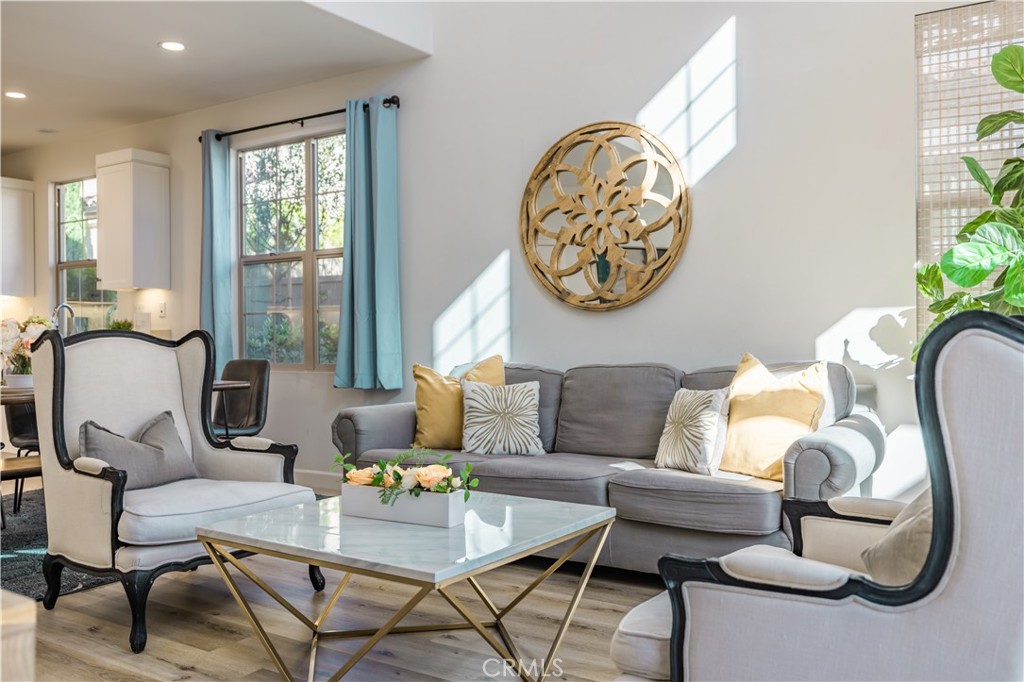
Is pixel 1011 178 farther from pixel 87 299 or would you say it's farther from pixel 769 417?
pixel 87 299

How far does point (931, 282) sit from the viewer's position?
339cm

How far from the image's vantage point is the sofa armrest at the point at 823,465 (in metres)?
2.93

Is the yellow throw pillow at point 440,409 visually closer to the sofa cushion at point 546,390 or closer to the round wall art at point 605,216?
the sofa cushion at point 546,390

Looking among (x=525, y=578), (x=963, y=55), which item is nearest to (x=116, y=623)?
(x=525, y=578)

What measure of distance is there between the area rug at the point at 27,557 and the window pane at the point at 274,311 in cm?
178

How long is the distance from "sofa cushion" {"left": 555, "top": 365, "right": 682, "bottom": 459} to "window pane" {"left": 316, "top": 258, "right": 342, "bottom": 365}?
2.14 metres

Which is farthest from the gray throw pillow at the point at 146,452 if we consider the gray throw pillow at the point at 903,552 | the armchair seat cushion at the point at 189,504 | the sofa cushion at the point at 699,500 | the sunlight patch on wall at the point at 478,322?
the gray throw pillow at the point at 903,552

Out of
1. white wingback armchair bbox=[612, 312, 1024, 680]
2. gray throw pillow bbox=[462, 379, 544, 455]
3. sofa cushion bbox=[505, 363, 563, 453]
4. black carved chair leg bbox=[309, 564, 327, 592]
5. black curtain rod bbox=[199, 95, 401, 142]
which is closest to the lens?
white wingback armchair bbox=[612, 312, 1024, 680]

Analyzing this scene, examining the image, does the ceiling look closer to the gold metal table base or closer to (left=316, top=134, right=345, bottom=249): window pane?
(left=316, top=134, right=345, bottom=249): window pane

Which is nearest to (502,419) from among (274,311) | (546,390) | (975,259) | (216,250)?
(546,390)

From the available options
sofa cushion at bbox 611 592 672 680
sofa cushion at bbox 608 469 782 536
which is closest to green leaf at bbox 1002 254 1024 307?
sofa cushion at bbox 608 469 782 536

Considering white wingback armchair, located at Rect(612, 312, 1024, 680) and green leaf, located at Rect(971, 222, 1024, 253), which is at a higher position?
green leaf, located at Rect(971, 222, 1024, 253)

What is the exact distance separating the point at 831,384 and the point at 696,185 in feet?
4.19

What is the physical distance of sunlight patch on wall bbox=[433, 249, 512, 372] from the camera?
193 inches
